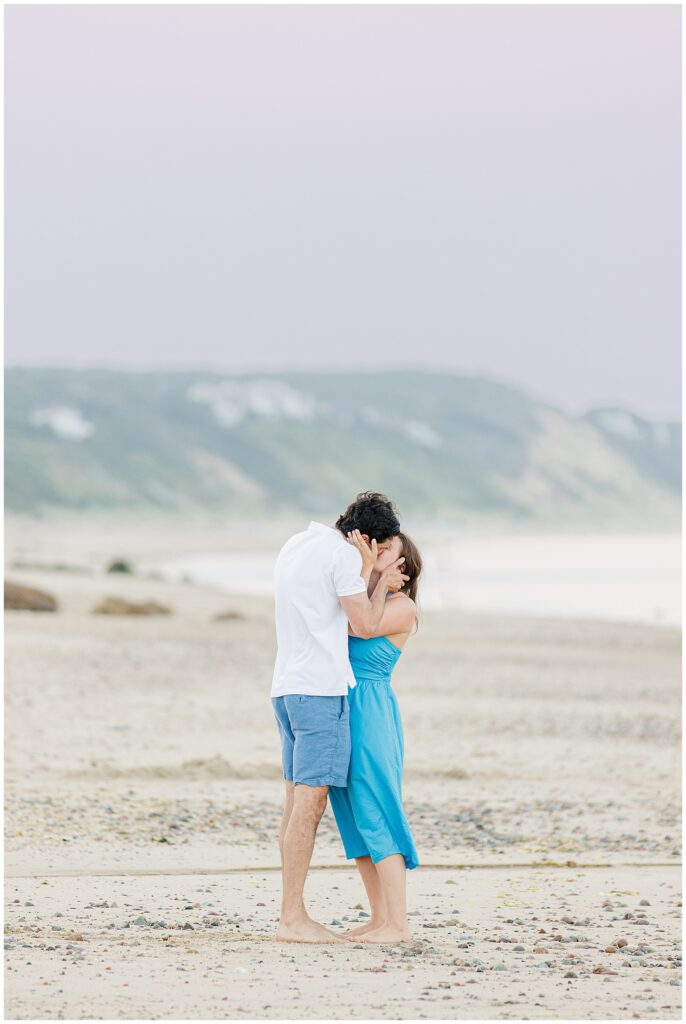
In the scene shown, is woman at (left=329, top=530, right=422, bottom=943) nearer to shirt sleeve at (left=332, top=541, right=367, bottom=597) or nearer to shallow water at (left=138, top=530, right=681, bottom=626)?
shirt sleeve at (left=332, top=541, right=367, bottom=597)

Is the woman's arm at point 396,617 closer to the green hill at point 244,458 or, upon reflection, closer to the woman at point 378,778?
the woman at point 378,778

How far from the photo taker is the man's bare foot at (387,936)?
5789 millimetres

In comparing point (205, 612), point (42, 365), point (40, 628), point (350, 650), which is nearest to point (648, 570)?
point (205, 612)

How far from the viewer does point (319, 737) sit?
5801 millimetres

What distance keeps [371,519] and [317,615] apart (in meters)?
0.47

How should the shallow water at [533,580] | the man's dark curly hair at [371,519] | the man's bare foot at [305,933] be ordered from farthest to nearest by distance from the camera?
1. the shallow water at [533,580]
2. the man's dark curly hair at [371,519]
3. the man's bare foot at [305,933]

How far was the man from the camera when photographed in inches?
228

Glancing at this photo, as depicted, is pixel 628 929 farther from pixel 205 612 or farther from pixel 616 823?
pixel 205 612

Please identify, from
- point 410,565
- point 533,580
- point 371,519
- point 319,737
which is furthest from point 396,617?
point 533,580

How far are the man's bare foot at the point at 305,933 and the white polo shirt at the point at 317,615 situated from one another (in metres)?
0.91

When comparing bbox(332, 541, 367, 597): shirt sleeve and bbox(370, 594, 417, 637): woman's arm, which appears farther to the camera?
bbox(370, 594, 417, 637): woman's arm

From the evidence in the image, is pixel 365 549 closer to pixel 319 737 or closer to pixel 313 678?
pixel 313 678

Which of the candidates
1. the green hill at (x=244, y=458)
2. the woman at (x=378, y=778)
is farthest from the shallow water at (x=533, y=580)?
the green hill at (x=244, y=458)

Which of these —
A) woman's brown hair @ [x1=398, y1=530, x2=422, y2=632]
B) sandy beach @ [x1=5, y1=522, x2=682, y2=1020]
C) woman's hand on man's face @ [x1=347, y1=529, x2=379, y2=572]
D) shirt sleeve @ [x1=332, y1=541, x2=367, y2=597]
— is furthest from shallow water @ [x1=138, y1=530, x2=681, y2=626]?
shirt sleeve @ [x1=332, y1=541, x2=367, y2=597]
